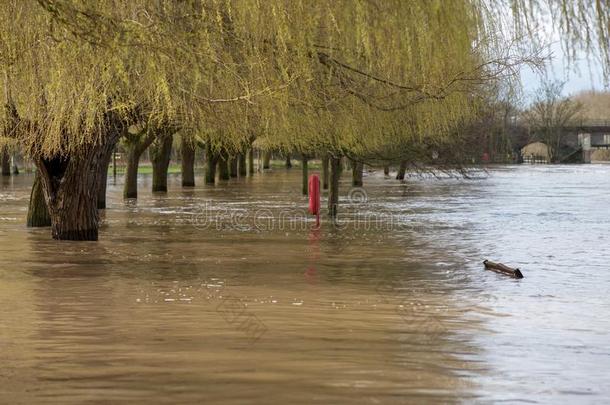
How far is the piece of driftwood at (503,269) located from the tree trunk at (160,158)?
29059mm

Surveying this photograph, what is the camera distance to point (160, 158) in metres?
51.3

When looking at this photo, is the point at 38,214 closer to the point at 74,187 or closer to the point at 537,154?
the point at 74,187

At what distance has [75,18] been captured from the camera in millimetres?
9320

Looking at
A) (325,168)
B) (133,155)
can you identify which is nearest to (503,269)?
(133,155)

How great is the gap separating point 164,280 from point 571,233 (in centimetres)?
1501

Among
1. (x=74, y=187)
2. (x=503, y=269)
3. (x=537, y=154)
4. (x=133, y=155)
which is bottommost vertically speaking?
(x=503, y=269)

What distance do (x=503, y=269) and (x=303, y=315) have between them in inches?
255

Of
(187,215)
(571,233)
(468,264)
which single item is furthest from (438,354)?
(187,215)

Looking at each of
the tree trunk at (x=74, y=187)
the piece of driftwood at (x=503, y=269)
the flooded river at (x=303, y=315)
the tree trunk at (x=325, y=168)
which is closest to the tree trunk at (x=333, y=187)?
the tree trunk at (x=325, y=168)

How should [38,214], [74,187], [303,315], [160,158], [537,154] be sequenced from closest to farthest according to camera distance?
1. [303,315]
2. [74,187]
3. [38,214]
4. [160,158]
5. [537,154]

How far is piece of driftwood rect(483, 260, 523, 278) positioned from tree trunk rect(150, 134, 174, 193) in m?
29.1

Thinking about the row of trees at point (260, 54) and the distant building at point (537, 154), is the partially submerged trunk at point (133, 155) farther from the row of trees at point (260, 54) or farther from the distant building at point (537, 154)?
the distant building at point (537, 154)

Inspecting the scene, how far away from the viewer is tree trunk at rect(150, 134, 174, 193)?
50.0 metres

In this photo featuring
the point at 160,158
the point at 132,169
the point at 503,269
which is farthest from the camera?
the point at 160,158
